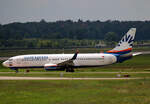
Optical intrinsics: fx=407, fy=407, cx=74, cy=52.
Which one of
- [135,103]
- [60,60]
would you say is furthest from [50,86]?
[60,60]

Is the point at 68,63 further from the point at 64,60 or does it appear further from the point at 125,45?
the point at 125,45

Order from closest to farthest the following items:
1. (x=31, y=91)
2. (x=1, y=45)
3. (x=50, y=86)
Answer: (x=31, y=91) < (x=50, y=86) < (x=1, y=45)

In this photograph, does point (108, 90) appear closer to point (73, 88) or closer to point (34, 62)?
point (73, 88)

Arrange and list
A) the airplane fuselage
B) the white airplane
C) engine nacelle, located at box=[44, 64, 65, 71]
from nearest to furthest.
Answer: engine nacelle, located at box=[44, 64, 65, 71]
the white airplane
the airplane fuselage

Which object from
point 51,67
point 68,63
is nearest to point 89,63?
point 68,63

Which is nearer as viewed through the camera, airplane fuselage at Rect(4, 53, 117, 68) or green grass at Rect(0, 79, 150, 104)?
green grass at Rect(0, 79, 150, 104)

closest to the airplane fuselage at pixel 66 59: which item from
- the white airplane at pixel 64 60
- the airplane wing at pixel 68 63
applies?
the white airplane at pixel 64 60

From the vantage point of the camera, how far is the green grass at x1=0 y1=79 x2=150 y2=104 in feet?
105

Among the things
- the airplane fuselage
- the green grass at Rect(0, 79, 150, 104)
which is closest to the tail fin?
the airplane fuselage

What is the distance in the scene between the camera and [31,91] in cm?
3822

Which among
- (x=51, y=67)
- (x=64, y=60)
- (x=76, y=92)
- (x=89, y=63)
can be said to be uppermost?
(x=64, y=60)

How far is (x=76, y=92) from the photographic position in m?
36.9

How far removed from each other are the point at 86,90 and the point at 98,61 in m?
32.4

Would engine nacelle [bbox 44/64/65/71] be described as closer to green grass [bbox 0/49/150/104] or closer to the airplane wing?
the airplane wing
